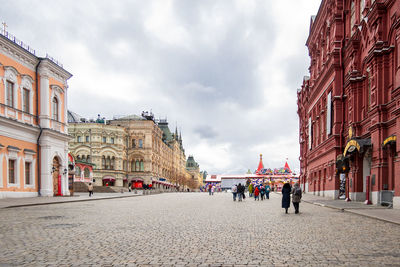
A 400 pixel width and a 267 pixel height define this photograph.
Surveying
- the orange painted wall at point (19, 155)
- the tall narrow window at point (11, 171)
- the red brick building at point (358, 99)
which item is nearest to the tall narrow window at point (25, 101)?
the orange painted wall at point (19, 155)

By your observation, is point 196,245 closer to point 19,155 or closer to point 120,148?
point 19,155

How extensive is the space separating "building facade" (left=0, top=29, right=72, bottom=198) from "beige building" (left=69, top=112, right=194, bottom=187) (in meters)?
42.6

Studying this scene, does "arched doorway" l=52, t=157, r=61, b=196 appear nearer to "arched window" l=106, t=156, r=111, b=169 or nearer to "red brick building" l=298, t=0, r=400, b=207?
"red brick building" l=298, t=0, r=400, b=207

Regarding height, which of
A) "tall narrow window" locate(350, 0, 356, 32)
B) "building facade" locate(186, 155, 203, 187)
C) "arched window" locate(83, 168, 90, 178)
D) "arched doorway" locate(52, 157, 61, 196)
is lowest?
"building facade" locate(186, 155, 203, 187)

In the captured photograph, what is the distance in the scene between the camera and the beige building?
3125 inches

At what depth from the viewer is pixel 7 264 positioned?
21.0ft

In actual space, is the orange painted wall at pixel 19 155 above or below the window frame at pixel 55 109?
below

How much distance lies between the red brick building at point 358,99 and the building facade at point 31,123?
75.0 feet

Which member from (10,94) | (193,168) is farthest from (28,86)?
(193,168)

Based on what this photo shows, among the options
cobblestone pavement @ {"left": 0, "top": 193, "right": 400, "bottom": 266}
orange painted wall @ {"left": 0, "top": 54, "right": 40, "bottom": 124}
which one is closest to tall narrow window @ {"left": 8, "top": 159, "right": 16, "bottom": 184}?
orange painted wall @ {"left": 0, "top": 54, "right": 40, "bottom": 124}

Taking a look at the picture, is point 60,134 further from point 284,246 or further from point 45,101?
point 284,246

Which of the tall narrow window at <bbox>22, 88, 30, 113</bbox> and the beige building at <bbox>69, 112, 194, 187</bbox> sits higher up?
the tall narrow window at <bbox>22, 88, 30, 113</bbox>

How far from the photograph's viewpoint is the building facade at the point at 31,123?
29.3 metres

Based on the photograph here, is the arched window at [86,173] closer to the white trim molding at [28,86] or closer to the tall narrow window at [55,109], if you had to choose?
the tall narrow window at [55,109]
